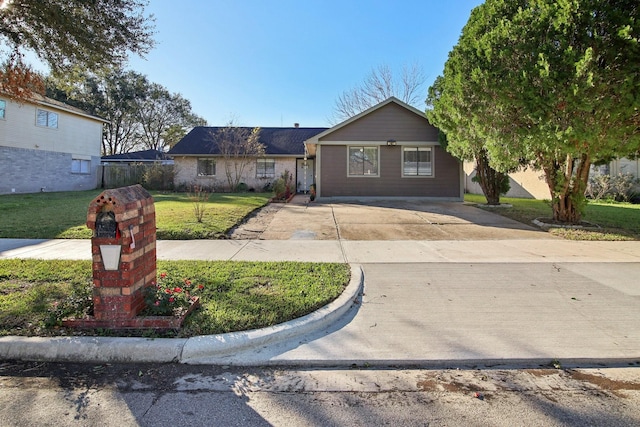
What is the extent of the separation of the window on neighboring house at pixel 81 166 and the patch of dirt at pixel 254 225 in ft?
57.1

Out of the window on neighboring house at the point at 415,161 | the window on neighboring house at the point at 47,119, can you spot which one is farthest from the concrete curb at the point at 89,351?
the window on neighboring house at the point at 47,119

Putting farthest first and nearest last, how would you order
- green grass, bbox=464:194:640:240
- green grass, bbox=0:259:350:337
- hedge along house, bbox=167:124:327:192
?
1. hedge along house, bbox=167:124:327:192
2. green grass, bbox=464:194:640:240
3. green grass, bbox=0:259:350:337

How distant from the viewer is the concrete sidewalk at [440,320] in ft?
10.7

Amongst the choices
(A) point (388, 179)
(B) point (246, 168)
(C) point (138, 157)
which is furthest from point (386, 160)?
(C) point (138, 157)

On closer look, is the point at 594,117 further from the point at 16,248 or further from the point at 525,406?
the point at 16,248

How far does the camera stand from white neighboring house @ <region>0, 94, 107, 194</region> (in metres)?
19.8

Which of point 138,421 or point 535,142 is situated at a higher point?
point 535,142

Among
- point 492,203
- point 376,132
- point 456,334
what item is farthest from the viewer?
point 376,132

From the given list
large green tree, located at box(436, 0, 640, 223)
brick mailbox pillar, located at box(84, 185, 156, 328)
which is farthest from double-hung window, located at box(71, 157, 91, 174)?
brick mailbox pillar, located at box(84, 185, 156, 328)

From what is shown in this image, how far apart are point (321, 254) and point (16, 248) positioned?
20.1ft

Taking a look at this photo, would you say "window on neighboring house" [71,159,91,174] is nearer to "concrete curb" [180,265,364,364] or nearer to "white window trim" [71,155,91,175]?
"white window trim" [71,155,91,175]

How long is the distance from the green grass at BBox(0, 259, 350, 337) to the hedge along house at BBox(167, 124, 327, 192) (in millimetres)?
18052

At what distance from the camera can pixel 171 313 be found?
12.2ft

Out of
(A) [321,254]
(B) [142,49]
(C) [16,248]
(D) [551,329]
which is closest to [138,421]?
(D) [551,329]
